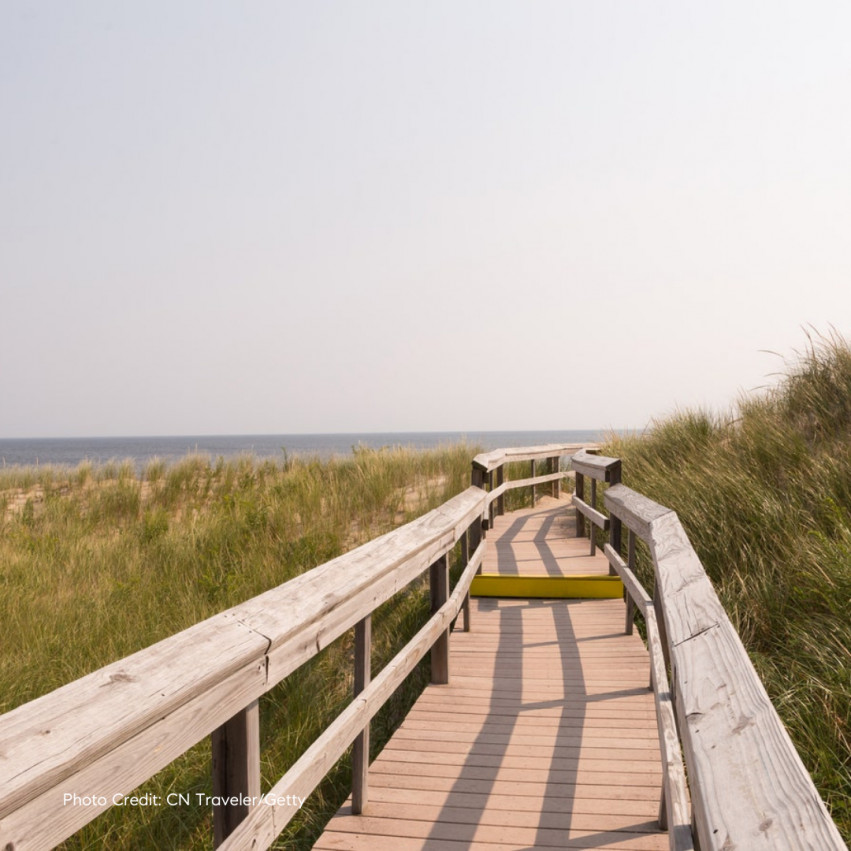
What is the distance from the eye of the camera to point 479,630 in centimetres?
660

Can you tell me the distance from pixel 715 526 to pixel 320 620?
5309mm

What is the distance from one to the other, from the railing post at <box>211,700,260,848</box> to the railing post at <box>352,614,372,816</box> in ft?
3.87

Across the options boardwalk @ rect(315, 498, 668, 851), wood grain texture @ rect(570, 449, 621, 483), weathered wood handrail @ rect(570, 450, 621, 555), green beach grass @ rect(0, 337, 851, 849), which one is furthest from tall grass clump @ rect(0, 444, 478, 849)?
wood grain texture @ rect(570, 449, 621, 483)

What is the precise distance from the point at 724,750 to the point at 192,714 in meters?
1.12

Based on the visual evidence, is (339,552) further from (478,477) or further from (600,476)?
(600,476)

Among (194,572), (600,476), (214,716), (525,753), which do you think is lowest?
(525,753)

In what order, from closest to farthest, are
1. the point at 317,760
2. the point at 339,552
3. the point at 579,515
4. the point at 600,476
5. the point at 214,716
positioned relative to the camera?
the point at 214,716, the point at 317,760, the point at 600,476, the point at 339,552, the point at 579,515

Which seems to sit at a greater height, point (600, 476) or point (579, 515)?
point (600, 476)

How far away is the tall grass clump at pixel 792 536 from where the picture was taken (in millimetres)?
4066

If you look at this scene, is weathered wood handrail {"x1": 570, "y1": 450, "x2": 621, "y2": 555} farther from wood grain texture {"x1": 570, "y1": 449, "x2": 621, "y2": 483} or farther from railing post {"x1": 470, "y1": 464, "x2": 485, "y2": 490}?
railing post {"x1": 470, "y1": 464, "x2": 485, "y2": 490}

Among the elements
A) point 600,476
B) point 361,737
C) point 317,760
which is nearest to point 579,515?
point 600,476

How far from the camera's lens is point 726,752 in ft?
4.86

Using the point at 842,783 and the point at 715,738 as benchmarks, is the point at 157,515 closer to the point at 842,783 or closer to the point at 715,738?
the point at 842,783

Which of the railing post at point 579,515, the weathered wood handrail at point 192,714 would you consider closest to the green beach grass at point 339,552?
the railing post at point 579,515
